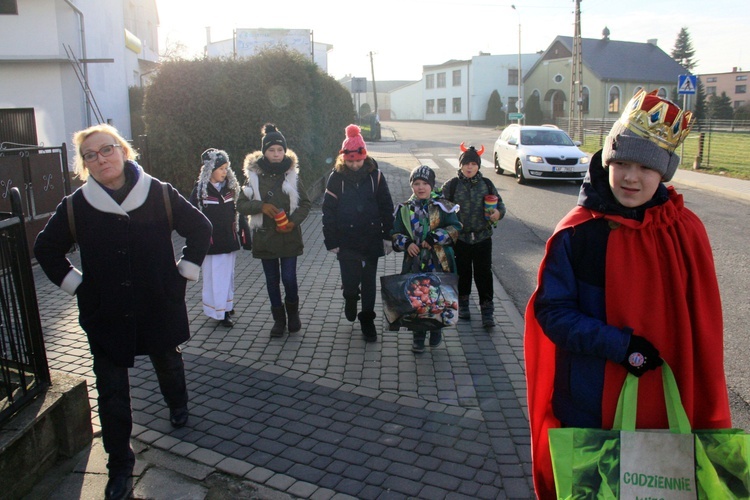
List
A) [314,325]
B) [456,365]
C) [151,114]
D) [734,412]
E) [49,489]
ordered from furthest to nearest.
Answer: [151,114] → [314,325] → [456,365] → [734,412] → [49,489]

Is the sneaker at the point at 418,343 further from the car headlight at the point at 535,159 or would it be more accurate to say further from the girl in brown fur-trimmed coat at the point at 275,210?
the car headlight at the point at 535,159

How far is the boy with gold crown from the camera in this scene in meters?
2.12

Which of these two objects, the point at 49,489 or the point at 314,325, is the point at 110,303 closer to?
the point at 49,489

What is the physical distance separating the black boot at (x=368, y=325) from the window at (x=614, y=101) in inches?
2191

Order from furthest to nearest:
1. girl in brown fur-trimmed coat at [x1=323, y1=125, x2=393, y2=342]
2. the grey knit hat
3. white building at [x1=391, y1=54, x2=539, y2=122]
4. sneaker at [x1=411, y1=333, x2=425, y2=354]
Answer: white building at [x1=391, y1=54, x2=539, y2=122] → girl in brown fur-trimmed coat at [x1=323, y1=125, x2=393, y2=342] → sneaker at [x1=411, y1=333, x2=425, y2=354] → the grey knit hat

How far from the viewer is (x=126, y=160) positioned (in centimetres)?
365

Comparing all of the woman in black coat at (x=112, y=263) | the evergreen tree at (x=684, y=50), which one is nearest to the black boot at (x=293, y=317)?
the woman in black coat at (x=112, y=263)

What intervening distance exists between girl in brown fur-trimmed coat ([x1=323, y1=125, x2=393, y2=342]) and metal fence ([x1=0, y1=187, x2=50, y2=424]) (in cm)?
249

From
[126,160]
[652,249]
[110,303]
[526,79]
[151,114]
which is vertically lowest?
[110,303]

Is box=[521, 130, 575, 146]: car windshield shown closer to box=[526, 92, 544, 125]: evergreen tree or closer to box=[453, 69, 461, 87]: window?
box=[526, 92, 544, 125]: evergreen tree

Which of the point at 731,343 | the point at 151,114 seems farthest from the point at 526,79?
the point at 731,343

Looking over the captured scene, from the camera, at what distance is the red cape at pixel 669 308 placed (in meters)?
2.12

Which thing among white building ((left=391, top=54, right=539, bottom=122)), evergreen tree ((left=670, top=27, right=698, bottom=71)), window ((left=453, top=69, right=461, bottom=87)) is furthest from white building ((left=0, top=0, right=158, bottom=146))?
evergreen tree ((left=670, top=27, right=698, bottom=71))

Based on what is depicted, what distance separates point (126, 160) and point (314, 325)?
2.97 m
